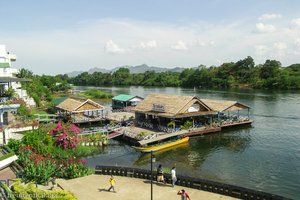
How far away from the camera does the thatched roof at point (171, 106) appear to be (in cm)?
4875

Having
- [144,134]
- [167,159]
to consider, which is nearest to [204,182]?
[167,159]

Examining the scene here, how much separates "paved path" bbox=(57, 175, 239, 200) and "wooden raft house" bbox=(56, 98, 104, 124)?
108 feet

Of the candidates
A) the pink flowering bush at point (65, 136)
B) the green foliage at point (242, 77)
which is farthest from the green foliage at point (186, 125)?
the green foliage at point (242, 77)

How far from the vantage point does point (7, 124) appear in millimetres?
38781

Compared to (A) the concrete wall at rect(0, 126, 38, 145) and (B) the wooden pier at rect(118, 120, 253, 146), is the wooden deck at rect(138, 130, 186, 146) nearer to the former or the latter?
(B) the wooden pier at rect(118, 120, 253, 146)

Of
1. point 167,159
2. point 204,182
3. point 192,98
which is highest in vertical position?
point 192,98

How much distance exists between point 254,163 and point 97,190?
20.8 m

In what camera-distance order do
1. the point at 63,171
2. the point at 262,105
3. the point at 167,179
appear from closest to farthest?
the point at 167,179 → the point at 63,171 → the point at 262,105

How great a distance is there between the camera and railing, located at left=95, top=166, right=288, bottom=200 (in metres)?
20.3

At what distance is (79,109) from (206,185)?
4035cm

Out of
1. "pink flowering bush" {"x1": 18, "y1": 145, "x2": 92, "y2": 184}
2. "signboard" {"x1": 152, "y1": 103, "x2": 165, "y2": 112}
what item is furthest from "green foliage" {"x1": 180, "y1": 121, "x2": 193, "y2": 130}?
"pink flowering bush" {"x1": 18, "y1": 145, "x2": 92, "y2": 184}

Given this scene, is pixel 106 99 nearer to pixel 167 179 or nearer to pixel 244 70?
pixel 244 70

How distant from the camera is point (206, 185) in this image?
22.3 metres

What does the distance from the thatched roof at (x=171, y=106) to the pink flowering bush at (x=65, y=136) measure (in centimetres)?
1555
